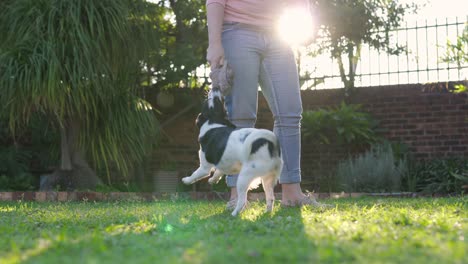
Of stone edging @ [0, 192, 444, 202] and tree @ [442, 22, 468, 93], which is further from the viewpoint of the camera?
tree @ [442, 22, 468, 93]

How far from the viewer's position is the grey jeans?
13.7 feet

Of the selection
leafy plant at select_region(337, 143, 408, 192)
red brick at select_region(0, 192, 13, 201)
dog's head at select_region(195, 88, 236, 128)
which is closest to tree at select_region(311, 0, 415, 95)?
leafy plant at select_region(337, 143, 408, 192)

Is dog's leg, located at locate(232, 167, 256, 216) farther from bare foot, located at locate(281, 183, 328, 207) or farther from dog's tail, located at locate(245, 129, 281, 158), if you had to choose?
bare foot, located at locate(281, 183, 328, 207)

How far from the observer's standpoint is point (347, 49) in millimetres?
9562

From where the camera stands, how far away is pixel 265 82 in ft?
14.2

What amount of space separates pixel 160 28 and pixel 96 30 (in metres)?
2.12

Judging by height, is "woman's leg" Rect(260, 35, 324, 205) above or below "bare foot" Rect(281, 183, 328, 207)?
above

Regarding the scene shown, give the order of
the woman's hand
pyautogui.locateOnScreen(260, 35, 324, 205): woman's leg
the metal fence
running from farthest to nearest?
1. the metal fence
2. pyautogui.locateOnScreen(260, 35, 324, 205): woman's leg
3. the woman's hand

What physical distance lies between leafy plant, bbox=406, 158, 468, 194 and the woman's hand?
4163 millimetres

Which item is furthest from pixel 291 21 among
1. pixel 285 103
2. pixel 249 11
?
pixel 285 103

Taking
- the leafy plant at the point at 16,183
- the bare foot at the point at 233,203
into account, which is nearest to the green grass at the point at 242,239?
the bare foot at the point at 233,203

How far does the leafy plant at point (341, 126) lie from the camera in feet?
28.0

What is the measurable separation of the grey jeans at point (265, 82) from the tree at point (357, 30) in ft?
16.6

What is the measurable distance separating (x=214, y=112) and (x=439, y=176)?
4.78 m
